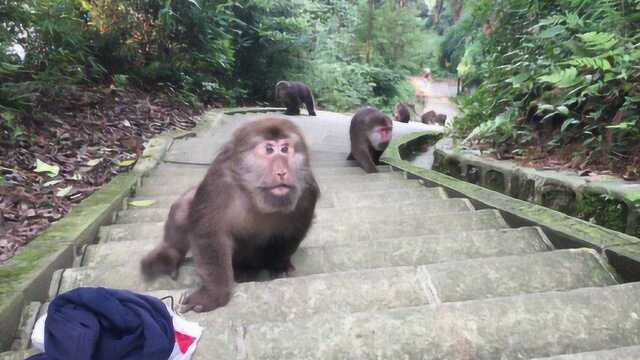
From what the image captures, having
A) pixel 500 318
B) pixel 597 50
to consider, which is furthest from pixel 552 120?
pixel 500 318

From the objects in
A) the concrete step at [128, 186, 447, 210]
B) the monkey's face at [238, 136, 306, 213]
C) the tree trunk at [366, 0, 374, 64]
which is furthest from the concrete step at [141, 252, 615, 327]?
the tree trunk at [366, 0, 374, 64]

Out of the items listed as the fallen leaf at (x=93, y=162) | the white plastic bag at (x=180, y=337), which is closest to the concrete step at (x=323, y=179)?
the fallen leaf at (x=93, y=162)

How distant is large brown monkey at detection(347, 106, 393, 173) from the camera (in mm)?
6988

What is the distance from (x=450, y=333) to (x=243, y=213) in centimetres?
113

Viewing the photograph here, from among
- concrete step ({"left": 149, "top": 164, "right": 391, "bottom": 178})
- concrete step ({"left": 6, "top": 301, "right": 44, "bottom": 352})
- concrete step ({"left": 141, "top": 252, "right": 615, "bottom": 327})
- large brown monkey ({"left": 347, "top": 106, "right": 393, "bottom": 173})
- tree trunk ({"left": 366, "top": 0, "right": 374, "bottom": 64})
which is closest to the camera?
concrete step ({"left": 6, "top": 301, "right": 44, "bottom": 352})

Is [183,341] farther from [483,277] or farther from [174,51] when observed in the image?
[174,51]

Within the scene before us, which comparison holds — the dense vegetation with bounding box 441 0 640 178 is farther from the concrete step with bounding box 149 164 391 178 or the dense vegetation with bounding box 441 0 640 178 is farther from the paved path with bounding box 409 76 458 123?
the paved path with bounding box 409 76 458 123

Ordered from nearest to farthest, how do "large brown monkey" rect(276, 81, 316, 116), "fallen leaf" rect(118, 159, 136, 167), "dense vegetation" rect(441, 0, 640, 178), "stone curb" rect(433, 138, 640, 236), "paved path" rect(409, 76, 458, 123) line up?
"stone curb" rect(433, 138, 640, 236) < "dense vegetation" rect(441, 0, 640, 178) < "fallen leaf" rect(118, 159, 136, 167) < "large brown monkey" rect(276, 81, 316, 116) < "paved path" rect(409, 76, 458, 123)

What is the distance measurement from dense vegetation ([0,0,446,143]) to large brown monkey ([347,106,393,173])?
12.0ft

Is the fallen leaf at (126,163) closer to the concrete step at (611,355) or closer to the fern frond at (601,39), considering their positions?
the fern frond at (601,39)

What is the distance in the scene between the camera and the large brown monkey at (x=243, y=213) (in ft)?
8.10

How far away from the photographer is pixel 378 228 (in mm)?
3555

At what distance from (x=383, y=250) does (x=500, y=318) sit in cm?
98

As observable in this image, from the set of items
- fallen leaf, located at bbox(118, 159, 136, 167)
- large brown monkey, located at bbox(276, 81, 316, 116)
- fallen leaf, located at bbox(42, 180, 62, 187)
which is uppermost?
fallen leaf, located at bbox(42, 180, 62, 187)
